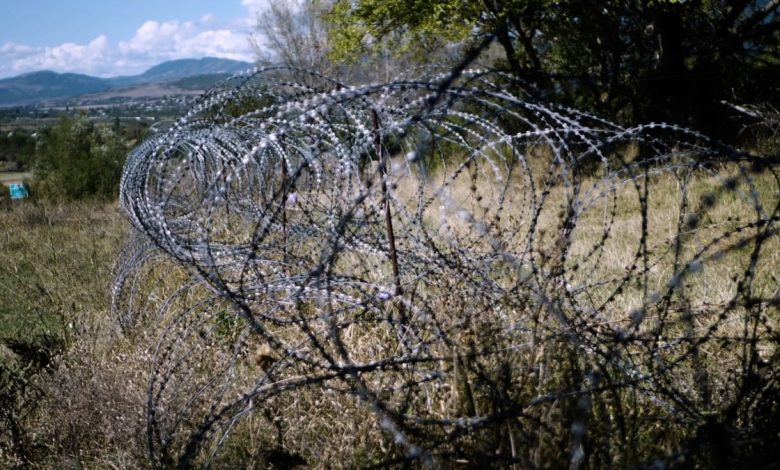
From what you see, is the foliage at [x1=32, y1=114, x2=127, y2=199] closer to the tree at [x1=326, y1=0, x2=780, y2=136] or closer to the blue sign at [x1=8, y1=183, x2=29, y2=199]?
the blue sign at [x1=8, y1=183, x2=29, y2=199]

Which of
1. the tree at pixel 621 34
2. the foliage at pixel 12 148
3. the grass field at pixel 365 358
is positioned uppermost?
the tree at pixel 621 34

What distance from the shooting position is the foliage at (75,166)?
17.5 meters

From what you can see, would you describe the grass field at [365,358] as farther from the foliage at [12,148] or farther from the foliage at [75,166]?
the foliage at [12,148]

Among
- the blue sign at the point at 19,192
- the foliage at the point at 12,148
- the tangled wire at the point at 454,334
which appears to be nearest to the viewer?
the tangled wire at the point at 454,334

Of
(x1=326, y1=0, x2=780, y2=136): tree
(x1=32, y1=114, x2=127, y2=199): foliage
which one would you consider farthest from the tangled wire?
(x1=32, y1=114, x2=127, y2=199): foliage

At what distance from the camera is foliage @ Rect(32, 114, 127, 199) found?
1752 centimetres

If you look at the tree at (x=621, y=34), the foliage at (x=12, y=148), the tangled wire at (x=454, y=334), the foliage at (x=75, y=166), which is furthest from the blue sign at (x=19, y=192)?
the foliage at (x=12, y=148)

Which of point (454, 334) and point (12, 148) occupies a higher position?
point (454, 334)

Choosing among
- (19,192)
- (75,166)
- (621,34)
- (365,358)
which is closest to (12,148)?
(19,192)

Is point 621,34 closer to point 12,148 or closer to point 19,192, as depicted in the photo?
point 19,192

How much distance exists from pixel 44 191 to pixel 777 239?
1787 centimetres

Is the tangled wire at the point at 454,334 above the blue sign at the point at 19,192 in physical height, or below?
above

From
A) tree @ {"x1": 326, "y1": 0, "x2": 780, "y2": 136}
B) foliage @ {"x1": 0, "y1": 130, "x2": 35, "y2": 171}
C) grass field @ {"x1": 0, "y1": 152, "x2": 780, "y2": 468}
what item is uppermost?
tree @ {"x1": 326, "y1": 0, "x2": 780, "y2": 136}

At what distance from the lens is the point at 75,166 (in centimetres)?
1762
